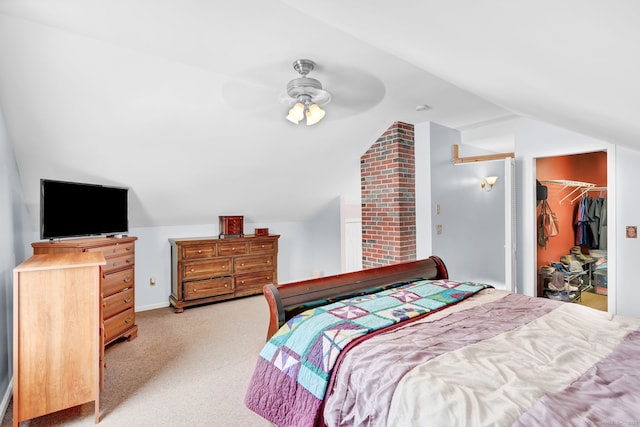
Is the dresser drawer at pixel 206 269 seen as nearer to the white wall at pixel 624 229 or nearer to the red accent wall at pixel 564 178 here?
the red accent wall at pixel 564 178

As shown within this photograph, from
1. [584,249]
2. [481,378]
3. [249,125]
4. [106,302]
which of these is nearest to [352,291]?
[481,378]

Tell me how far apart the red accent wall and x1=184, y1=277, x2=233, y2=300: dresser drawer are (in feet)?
13.8

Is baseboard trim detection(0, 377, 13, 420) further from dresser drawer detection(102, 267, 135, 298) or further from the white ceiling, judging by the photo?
the white ceiling

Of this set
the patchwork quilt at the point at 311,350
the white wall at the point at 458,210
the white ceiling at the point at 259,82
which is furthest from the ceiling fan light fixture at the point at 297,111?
the white wall at the point at 458,210

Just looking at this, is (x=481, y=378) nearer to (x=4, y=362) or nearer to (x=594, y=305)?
(x=4, y=362)

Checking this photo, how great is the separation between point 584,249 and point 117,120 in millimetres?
6366

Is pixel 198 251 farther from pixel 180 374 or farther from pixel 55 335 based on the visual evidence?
pixel 55 335

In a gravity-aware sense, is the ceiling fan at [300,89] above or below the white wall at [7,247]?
above

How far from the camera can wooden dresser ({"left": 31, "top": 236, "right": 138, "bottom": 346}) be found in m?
2.74

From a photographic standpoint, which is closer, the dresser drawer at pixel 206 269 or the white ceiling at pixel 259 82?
the white ceiling at pixel 259 82

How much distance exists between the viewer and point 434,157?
168 inches

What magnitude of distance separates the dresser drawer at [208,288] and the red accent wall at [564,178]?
13.8ft

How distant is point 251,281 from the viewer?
476cm

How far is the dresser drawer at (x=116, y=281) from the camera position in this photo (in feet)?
9.78
